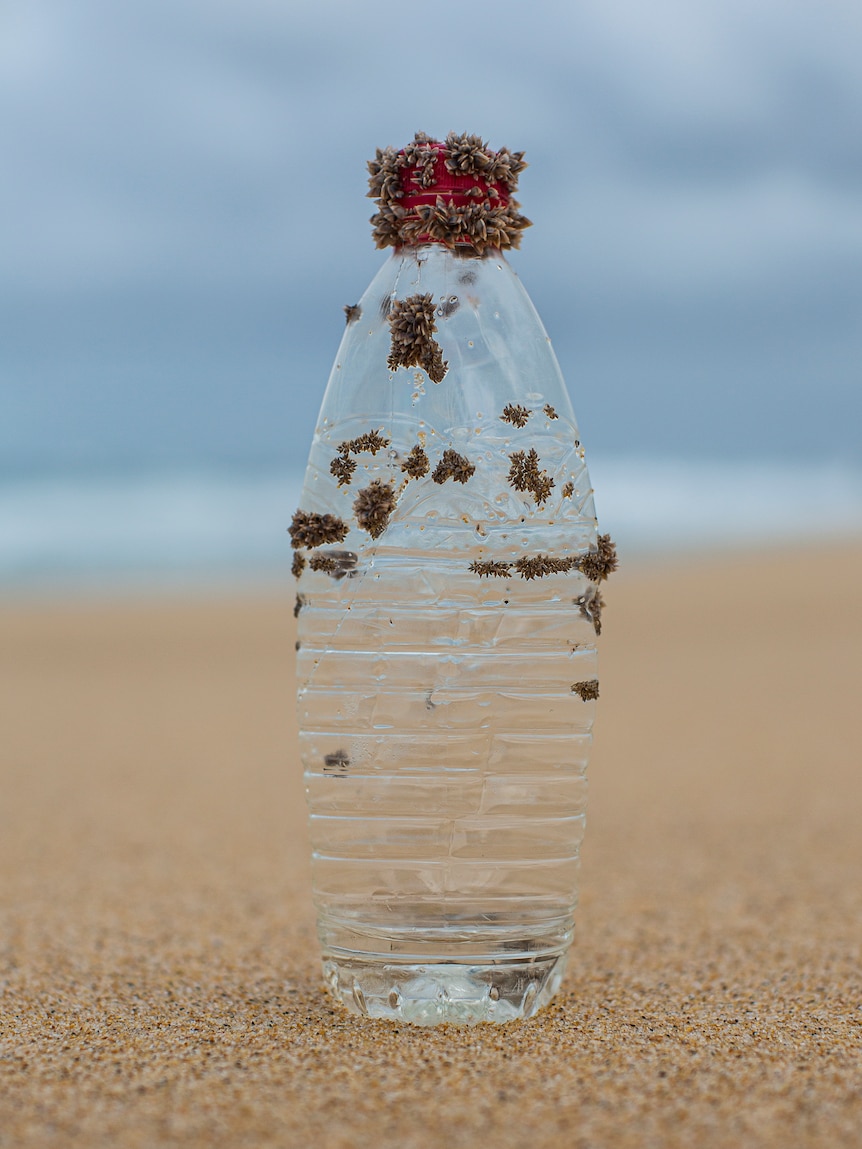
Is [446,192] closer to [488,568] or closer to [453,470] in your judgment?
[453,470]

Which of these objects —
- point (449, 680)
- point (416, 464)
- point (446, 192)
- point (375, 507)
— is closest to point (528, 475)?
point (416, 464)

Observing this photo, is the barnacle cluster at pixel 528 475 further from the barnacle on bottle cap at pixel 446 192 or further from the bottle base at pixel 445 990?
the bottle base at pixel 445 990

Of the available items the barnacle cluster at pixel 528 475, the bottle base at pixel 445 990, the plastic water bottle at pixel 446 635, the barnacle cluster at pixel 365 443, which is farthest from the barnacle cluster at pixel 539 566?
the bottle base at pixel 445 990

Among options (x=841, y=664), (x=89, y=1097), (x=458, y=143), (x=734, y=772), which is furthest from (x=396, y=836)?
(x=841, y=664)

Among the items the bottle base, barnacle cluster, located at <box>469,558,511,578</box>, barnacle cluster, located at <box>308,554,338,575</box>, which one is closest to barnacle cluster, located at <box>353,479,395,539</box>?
barnacle cluster, located at <box>308,554,338,575</box>

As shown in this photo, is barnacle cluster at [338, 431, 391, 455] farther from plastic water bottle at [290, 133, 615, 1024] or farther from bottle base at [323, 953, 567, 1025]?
bottle base at [323, 953, 567, 1025]

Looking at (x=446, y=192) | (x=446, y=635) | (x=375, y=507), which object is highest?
(x=446, y=192)

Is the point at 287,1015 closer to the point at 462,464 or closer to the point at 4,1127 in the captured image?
the point at 4,1127
